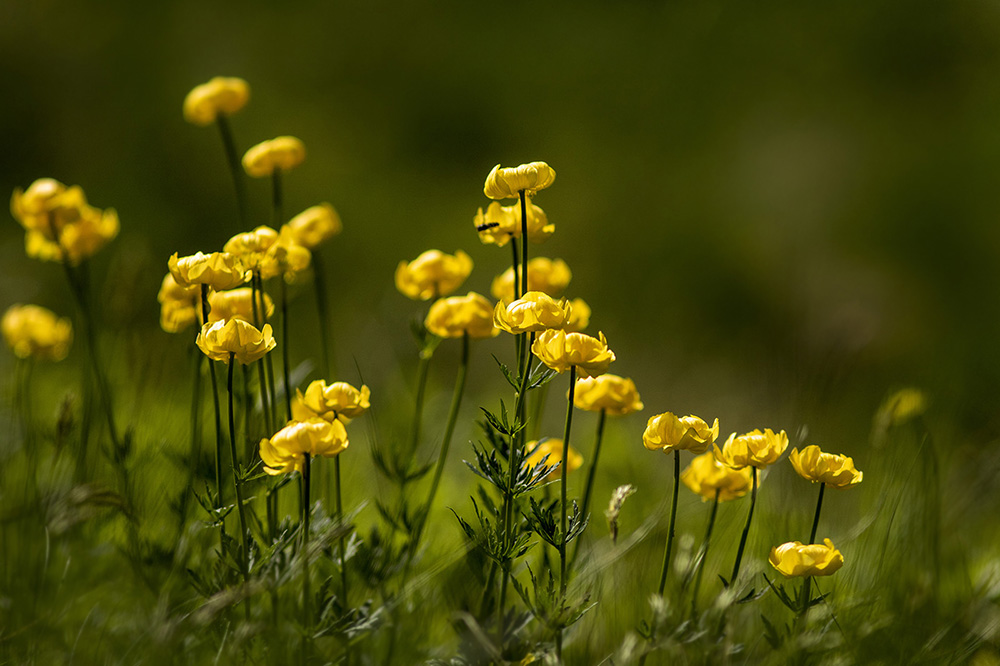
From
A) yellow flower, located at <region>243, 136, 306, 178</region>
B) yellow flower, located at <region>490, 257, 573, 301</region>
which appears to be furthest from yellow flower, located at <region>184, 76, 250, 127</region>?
yellow flower, located at <region>490, 257, 573, 301</region>

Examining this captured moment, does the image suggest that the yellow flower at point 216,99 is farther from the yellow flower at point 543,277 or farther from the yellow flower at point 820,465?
the yellow flower at point 820,465

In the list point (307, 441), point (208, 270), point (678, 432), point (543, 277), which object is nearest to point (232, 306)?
point (208, 270)

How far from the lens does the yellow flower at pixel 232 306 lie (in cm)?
83

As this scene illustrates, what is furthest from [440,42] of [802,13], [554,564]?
[554,564]

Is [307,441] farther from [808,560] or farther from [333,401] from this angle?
[808,560]

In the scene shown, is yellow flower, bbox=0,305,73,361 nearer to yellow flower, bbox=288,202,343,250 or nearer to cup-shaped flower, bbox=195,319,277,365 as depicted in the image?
yellow flower, bbox=288,202,343,250

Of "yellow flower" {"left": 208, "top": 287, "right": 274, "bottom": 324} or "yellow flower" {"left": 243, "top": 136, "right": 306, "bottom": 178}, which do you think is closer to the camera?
"yellow flower" {"left": 208, "top": 287, "right": 274, "bottom": 324}

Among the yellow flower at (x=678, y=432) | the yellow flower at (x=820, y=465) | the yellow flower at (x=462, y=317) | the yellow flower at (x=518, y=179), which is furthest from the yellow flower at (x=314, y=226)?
the yellow flower at (x=820, y=465)

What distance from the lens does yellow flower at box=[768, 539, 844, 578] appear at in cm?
69

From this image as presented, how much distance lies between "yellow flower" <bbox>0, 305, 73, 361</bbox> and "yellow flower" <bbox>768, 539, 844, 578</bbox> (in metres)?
1.08

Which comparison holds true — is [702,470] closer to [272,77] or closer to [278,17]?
[272,77]

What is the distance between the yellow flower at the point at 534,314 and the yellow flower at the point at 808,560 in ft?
0.91

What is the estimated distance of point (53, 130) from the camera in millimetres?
3125

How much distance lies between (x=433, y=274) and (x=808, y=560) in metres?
0.49
